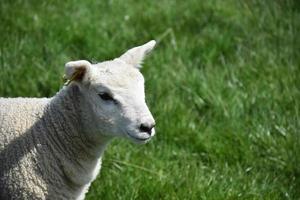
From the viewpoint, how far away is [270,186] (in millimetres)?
4363

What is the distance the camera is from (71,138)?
12.0 feet

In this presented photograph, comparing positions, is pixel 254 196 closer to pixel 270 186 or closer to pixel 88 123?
pixel 270 186

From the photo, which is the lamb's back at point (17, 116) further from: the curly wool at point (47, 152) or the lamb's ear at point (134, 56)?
the lamb's ear at point (134, 56)

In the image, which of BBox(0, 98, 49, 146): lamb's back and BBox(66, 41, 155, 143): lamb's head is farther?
BBox(0, 98, 49, 146): lamb's back

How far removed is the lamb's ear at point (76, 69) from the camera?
11.3 ft

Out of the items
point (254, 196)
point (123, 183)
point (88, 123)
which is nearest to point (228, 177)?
point (254, 196)

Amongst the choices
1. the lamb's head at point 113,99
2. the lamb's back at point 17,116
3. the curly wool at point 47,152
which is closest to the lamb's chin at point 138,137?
the lamb's head at point 113,99

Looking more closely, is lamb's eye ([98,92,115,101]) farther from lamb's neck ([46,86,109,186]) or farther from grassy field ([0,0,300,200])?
grassy field ([0,0,300,200])

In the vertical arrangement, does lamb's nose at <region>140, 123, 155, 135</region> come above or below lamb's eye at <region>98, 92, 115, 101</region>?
below

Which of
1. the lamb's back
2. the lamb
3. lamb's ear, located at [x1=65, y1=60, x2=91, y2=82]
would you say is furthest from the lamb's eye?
the lamb's back

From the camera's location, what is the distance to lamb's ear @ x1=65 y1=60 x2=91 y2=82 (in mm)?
3443

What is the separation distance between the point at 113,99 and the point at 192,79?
194 cm

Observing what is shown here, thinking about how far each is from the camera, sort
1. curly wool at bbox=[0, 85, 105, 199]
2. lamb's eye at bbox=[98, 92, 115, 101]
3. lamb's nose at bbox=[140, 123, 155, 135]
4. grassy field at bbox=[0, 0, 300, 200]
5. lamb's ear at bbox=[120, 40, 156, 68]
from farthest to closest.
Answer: grassy field at bbox=[0, 0, 300, 200] → lamb's ear at bbox=[120, 40, 156, 68] → curly wool at bbox=[0, 85, 105, 199] → lamb's eye at bbox=[98, 92, 115, 101] → lamb's nose at bbox=[140, 123, 155, 135]

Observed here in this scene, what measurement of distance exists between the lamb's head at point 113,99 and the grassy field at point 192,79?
0.84 metres
